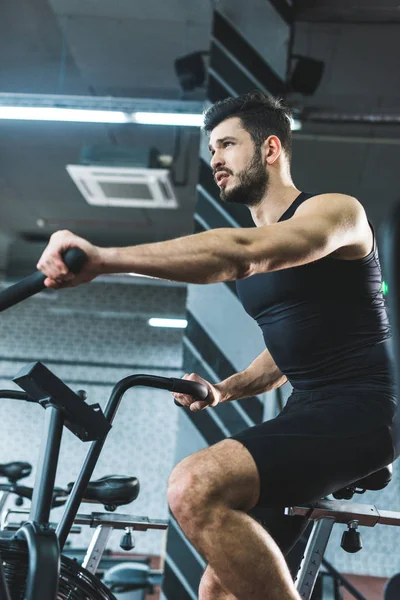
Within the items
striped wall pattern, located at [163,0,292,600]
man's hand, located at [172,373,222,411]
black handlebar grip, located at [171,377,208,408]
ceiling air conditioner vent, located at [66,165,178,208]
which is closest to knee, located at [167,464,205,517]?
black handlebar grip, located at [171,377,208,408]

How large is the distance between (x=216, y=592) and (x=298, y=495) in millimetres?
394

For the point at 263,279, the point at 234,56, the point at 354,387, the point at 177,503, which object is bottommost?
the point at 177,503

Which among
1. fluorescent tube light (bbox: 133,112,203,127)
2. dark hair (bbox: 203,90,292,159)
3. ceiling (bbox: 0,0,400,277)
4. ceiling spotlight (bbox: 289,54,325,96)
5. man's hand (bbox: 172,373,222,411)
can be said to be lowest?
man's hand (bbox: 172,373,222,411)

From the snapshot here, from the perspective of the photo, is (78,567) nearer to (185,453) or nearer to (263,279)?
(263,279)

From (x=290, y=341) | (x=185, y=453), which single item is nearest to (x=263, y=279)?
(x=290, y=341)

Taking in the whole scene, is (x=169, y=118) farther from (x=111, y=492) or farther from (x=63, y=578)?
(x=63, y=578)

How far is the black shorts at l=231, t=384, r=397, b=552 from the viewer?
1.53 metres

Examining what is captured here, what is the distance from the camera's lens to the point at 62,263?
1.16 metres

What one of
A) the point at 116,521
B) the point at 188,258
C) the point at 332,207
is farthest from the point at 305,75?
the point at 188,258

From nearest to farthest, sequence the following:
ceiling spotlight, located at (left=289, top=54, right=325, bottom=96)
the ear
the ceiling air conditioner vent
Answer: the ear < ceiling spotlight, located at (left=289, top=54, right=325, bottom=96) < the ceiling air conditioner vent

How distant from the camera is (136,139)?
23.7 feet

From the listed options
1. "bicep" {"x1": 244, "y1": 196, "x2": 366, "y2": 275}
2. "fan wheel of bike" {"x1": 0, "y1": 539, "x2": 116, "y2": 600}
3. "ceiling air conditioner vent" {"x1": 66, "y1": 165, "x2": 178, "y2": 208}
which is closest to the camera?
"fan wheel of bike" {"x1": 0, "y1": 539, "x2": 116, "y2": 600}

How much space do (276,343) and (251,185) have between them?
469 mm

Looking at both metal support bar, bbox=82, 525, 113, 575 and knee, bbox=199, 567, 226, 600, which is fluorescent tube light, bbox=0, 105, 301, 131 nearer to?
metal support bar, bbox=82, 525, 113, 575
